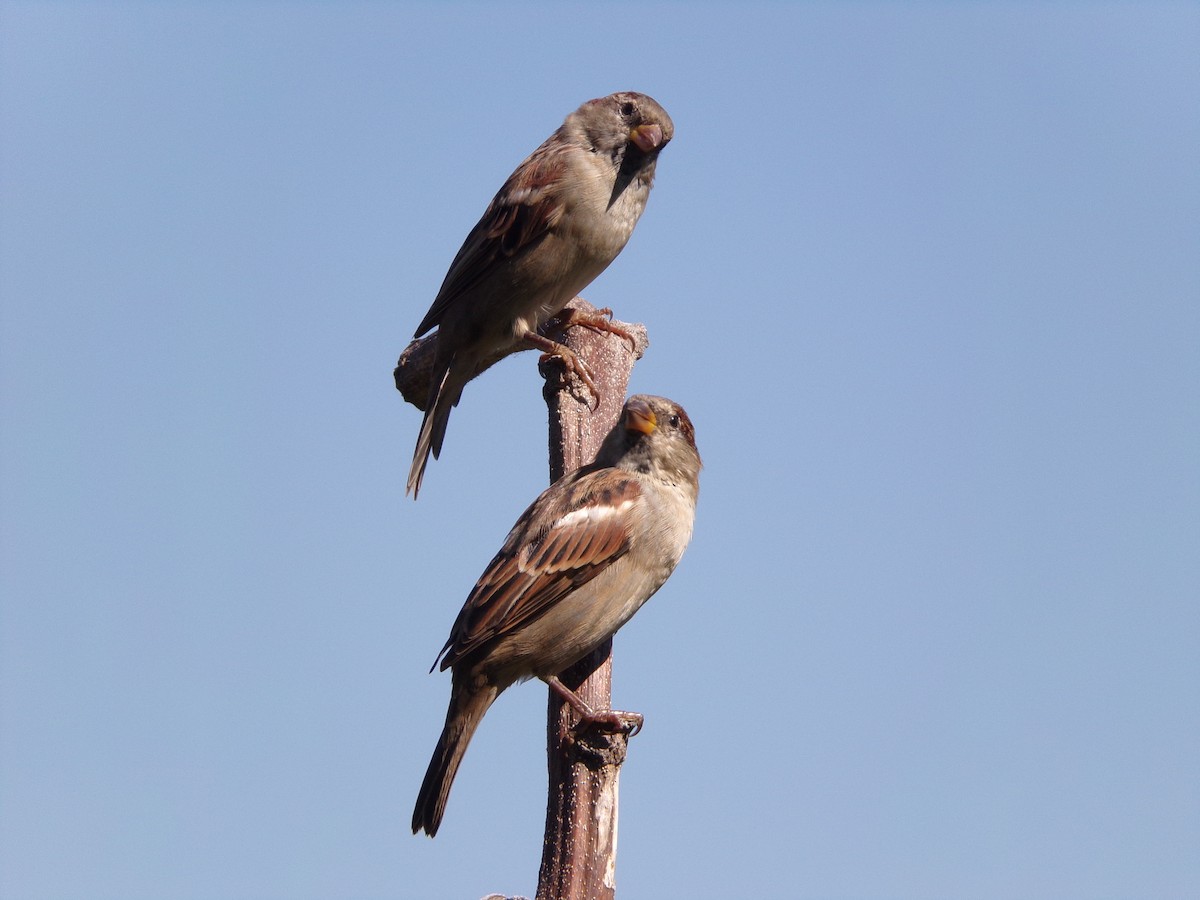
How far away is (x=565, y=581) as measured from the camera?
185 inches

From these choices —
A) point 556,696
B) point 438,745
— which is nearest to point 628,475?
point 556,696

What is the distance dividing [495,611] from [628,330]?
184 cm

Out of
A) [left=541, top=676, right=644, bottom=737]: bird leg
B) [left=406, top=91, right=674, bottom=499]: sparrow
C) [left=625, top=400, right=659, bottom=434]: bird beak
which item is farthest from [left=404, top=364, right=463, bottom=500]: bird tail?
[left=541, top=676, right=644, bottom=737]: bird leg

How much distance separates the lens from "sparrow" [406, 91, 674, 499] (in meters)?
5.71

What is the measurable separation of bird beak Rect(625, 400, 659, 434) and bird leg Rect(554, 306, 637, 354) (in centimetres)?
81

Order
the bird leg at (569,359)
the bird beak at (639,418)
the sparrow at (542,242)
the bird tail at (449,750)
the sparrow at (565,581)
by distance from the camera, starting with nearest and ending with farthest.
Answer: the bird tail at (449,750) → the sparrow at (565,581) → the bird beak at (639,418) → the bird leg at (569,359) → the sparrow at (542,242)

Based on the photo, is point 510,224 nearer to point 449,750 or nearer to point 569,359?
point 569,359

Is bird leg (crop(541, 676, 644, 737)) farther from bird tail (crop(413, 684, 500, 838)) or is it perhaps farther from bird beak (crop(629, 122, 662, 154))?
bird beak (crop(629, 122, 662, 154))

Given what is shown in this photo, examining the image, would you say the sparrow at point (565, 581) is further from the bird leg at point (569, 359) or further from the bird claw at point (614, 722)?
the bird leg at point (569, 359)

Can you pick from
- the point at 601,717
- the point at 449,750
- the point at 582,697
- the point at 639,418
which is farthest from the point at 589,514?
the point at 449,750

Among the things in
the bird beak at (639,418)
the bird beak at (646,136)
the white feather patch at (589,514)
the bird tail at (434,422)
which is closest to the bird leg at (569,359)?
the bird beak at (639,418)

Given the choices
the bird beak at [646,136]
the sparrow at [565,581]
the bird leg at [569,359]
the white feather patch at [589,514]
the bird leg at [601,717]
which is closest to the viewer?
the bird leg at [601,717]

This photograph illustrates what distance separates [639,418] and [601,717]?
51.7 inches

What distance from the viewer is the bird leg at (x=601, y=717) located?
169 inches
